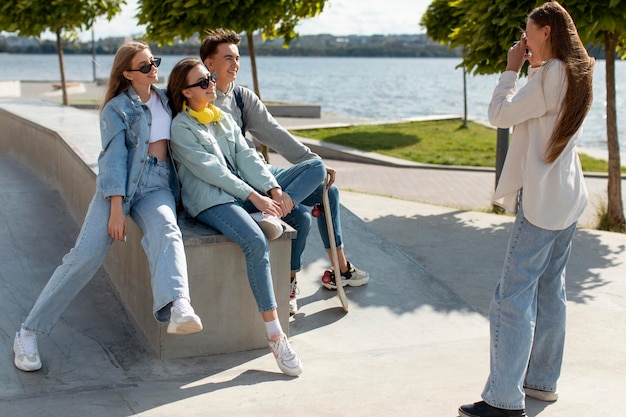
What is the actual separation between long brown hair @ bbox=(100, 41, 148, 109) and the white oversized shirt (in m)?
2.01

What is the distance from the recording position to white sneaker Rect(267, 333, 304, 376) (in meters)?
4.30

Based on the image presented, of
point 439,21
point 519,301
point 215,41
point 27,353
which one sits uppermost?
point 439,21

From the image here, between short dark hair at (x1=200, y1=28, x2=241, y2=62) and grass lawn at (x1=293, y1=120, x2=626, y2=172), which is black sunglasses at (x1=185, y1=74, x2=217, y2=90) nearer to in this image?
short dark hair at (x1=200, y1=28, x2=241, y2=62)

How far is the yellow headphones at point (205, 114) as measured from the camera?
4.62m

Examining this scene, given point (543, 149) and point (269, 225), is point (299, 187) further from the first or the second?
point (543, 149)

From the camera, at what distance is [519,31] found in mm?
7879

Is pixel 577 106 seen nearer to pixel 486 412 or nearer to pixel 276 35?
pixel 486 412

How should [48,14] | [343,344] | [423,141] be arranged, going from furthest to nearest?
[423,141], [48,14], [343,344]

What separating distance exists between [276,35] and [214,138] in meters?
A: 7.54

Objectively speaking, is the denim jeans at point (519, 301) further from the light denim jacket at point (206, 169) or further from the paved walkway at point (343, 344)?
the light denim jacket at point (206, 169)

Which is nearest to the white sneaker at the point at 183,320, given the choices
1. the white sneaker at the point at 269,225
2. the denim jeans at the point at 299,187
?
the white sneaker at the point at 269,225

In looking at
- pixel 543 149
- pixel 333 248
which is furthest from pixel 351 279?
pixel 543 149

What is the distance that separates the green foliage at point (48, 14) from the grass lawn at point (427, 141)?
5.61 metres

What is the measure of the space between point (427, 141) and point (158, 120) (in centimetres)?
1597
